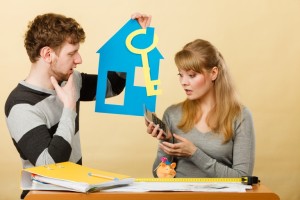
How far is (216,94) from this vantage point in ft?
8.95

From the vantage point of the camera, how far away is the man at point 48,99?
7.47 ft

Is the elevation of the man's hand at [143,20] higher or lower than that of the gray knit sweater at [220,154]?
higher

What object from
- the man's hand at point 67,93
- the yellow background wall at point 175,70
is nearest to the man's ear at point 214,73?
the man's hand at point 67,93

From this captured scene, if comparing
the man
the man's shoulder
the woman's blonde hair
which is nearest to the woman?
the woman's blonde hair

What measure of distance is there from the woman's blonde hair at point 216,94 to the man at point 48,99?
0.26m

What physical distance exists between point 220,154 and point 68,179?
928 millimetres

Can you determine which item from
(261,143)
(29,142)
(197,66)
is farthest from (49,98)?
(261,143)

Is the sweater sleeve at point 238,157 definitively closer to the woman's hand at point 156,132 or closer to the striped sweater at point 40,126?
the woman's hand at point 156,132

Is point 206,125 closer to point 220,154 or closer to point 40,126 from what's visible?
point 220,154

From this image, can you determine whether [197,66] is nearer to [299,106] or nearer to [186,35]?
[186,35]

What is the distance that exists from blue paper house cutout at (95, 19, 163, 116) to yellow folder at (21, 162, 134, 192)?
0.75 m

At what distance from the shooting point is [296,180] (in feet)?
13.2

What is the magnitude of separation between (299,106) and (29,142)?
226cm

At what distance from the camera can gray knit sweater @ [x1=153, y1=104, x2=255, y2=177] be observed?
8.24 ft
